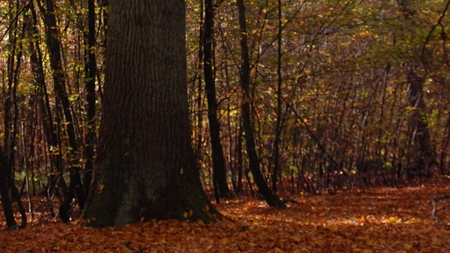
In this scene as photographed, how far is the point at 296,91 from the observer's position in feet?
43.7

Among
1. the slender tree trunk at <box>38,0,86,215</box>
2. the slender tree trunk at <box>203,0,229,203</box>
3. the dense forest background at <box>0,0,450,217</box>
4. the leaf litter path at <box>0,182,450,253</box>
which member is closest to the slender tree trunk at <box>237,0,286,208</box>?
the dense forest background at <box>0,0,450,217</box>

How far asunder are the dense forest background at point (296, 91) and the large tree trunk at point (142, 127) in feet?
7.52

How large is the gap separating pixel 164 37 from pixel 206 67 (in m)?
3.75

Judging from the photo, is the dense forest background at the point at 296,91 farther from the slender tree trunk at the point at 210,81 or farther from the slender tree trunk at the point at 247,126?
the slender tree trunk at the point at 247,126

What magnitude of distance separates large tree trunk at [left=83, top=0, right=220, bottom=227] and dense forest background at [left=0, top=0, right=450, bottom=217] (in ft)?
7.52

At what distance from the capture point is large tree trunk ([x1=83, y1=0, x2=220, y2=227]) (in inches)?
268

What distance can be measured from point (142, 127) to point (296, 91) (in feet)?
23.1

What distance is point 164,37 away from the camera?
275 inches

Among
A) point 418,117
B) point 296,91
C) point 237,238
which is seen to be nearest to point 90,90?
point 237,238

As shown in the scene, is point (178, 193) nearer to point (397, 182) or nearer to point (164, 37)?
point (164, 37)

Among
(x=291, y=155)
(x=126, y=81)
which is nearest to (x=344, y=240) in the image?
(x=126, y=81)

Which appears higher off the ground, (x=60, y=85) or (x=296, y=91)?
(x=296, y=91)

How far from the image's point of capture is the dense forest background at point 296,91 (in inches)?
414

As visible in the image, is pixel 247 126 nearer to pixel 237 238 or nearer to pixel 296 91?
pixel 296 91
